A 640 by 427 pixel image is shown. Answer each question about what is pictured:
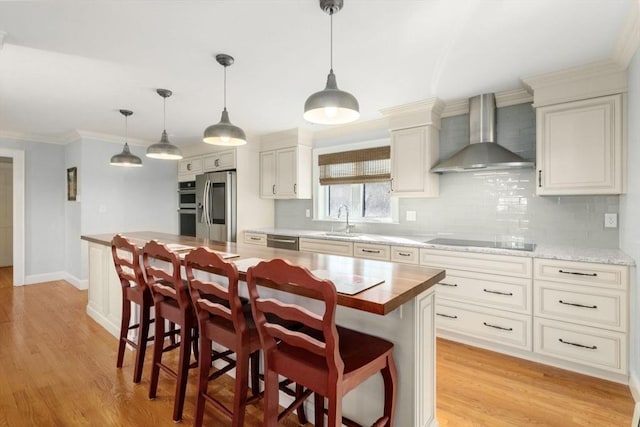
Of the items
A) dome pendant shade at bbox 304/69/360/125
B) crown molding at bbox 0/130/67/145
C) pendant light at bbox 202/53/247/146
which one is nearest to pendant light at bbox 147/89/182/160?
pendant light at bbox 202/53/247/146

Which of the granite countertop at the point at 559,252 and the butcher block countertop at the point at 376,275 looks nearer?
the butcher block countertop at the point at 376,275

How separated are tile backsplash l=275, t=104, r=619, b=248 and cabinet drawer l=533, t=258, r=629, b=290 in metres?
0.60

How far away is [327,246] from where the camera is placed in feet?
12.1

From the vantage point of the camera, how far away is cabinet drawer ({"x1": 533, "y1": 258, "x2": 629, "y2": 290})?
7.22 feet

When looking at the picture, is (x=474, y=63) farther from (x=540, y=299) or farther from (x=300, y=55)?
(x=540, y=299)

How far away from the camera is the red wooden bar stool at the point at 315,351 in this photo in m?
1.17

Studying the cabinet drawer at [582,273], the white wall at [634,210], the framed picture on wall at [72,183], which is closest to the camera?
the white wall at [634,210]

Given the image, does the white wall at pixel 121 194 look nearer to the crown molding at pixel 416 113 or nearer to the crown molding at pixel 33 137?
the crown molding at pixel 33 137

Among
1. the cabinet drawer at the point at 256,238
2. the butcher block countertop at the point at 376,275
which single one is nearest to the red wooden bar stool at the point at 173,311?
the butcher block countertop at the point at 376,275

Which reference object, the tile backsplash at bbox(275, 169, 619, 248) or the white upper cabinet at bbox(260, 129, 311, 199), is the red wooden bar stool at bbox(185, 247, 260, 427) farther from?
the white upper cabinet at bbox(260, 129, 311, 199)

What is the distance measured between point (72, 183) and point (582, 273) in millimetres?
6328

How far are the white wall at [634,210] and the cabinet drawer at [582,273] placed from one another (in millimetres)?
69

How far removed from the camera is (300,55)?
2.33 meters

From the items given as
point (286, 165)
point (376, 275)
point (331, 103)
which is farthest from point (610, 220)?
point (286, 165)
